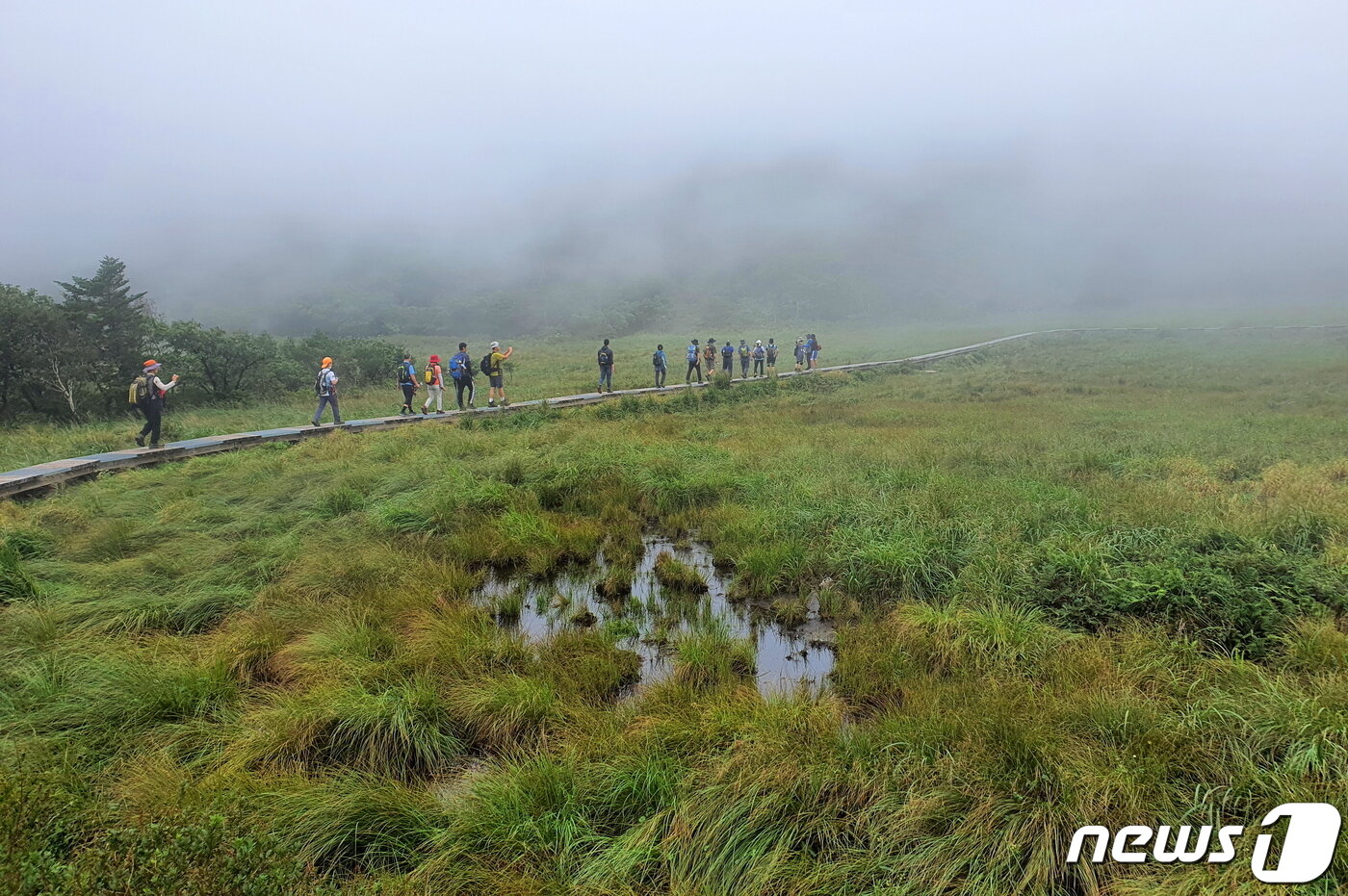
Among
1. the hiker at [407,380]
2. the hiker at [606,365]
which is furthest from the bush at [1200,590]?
the hiker at [606,365]

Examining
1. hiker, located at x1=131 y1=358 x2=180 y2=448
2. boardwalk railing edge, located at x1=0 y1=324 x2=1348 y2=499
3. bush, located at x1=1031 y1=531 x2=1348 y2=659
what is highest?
hiker, located at x1=131 y1=358 x2=180 y2=448

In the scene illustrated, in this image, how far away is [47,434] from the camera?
15.1 meters

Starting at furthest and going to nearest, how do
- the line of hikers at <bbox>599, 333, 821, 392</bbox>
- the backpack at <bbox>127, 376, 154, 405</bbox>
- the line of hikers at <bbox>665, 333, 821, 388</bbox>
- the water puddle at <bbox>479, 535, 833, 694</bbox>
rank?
1. the line of hikers at <bbox>665, 333, 821, 388</bbox>
2. the line of hikers at <bbox>599, 333, 821, 392</bbox>
3. the backpack at <bbox>127, 376, 154, 405</bbox>
4. the water puddle at <bbox>479, 535, 833, 694</bbox>

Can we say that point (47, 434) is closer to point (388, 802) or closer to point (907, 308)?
point (388, 802)

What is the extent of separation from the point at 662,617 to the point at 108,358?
82.9 feet

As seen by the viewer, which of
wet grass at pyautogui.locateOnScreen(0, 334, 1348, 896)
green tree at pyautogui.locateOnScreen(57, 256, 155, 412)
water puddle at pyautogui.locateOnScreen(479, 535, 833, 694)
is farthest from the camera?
green tree at pyautogui.locateOnScreen(57, 256, 155, 412)

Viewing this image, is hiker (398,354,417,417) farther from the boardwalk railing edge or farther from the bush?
the bush

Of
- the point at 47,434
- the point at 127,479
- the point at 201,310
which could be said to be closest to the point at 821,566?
the point at 127,479

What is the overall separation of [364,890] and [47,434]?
61.2ft

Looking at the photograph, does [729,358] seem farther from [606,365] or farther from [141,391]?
[141,391]

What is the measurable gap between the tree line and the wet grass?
13.0 metres

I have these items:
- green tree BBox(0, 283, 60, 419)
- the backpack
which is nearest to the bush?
the backpack

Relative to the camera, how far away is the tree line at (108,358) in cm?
1853

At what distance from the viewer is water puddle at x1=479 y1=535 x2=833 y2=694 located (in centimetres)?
543
